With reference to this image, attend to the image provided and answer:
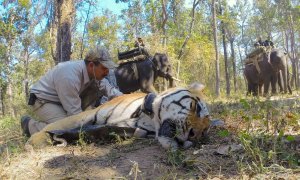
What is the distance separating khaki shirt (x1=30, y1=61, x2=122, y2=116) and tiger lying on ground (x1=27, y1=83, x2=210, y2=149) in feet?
1.23

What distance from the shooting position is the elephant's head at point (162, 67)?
35.4ft

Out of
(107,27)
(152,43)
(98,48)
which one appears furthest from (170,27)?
(98,48)

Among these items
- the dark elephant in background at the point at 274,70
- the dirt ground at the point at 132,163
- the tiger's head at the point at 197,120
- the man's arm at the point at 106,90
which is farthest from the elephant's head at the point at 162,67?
the tiger's head at the point at 197,120

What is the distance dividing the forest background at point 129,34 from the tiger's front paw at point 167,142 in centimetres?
558

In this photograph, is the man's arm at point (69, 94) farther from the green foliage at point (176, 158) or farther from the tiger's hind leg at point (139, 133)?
the green foliage at point (176, 158)

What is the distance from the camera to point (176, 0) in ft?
82.2

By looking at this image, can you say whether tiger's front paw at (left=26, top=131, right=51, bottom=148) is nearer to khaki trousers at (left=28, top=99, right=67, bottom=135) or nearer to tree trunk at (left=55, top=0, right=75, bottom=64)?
khaki trousers at (left=28, top=99, right=67, bottom=135)

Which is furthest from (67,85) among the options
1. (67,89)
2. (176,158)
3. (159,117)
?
(176,158)

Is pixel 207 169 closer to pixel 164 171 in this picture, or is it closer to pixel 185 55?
pixel 164 171

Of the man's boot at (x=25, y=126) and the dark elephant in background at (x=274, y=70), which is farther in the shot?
the dark elephant in background at (x=274, y=70)

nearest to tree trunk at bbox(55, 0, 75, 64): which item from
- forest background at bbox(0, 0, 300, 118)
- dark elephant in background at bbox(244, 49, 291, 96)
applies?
forest background at bbox(0, 0, 300, 118)

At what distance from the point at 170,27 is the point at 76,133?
1819cm

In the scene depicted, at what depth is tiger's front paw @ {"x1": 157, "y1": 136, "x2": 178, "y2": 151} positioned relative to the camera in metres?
3.42

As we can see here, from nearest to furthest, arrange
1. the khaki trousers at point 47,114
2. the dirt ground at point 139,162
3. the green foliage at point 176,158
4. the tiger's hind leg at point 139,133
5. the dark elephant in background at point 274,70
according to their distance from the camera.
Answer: the dirt ground at point 139,162 < the green foliage at point 176,158 < the tiger's hind leg at point 139,133 < the khaki trousers at point 47,114 < the dark elephant in background at point 274,70
